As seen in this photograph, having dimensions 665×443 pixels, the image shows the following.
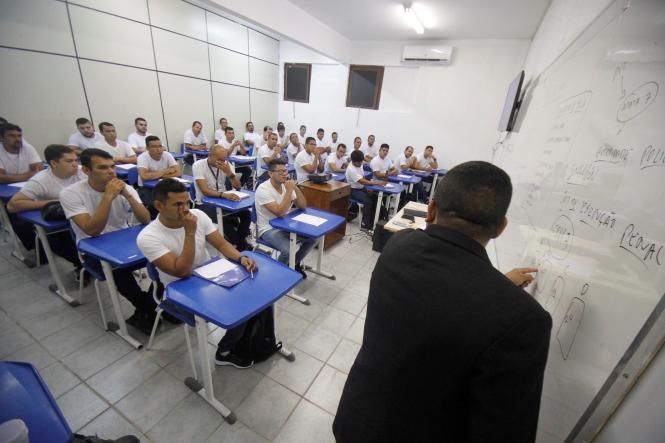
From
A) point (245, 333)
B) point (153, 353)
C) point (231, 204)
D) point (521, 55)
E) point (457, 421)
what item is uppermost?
point (521, 55)

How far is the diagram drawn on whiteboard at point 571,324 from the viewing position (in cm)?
88

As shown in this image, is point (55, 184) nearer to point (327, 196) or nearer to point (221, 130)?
point (327, 196)

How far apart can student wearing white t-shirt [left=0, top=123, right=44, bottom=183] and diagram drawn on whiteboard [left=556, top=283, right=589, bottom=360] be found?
5133 millimetres

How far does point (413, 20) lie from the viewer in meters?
5.31

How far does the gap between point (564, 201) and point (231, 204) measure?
306cm

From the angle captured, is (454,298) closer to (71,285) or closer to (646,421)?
(646,421)

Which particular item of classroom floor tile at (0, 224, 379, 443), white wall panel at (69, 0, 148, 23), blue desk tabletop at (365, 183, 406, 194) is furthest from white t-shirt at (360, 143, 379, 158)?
white wall panel at (69, 0, 148, 23)

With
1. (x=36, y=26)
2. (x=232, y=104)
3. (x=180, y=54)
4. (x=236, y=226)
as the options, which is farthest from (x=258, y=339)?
(x=232, y=104)

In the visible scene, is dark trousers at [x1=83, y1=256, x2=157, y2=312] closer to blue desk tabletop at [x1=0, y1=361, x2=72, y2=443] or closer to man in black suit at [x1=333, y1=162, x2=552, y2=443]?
blue desk tabletop at [x1=0, y1=361, x2=72, y2=443]

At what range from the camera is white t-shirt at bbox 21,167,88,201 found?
2461 mm

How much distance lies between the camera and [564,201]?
1181 millimetres

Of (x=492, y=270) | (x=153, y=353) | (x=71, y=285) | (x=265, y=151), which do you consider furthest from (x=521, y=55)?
(x=71, y=285)

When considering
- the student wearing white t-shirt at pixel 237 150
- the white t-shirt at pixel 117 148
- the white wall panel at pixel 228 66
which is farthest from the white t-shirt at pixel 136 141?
the white wall panel at pixel 228 66

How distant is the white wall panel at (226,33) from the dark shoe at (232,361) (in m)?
7.82
